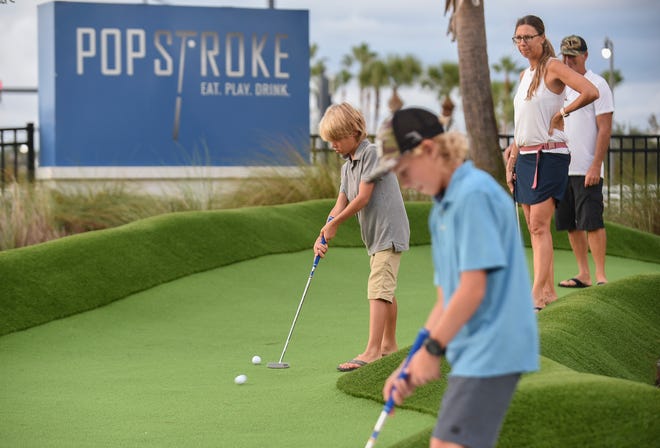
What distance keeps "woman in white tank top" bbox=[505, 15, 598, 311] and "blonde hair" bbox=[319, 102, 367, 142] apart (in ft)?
4.84

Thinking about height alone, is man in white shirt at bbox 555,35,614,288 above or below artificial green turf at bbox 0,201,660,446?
above

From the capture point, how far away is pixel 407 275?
11.3 m

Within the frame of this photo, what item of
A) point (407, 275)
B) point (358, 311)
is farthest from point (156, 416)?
point (407, 275)

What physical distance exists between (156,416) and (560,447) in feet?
7.70

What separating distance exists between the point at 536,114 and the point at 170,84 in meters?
11.8

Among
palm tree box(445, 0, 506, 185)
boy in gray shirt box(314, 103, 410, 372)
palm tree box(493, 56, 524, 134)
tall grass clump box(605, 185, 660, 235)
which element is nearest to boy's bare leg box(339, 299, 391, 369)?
boy in gray shirt box(314, 103, 410, 372)

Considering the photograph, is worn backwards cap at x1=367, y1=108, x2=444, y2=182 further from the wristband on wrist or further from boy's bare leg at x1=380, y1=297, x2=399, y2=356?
boy's bare leg at x1=380, y1=297, x2=399, y2=356

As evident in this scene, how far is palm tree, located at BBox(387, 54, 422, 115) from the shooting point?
87312 mm

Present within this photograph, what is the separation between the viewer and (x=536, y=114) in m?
7.19

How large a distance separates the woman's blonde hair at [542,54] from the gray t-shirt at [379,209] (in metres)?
→ 1.34

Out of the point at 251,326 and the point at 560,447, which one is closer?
the point at 560,447

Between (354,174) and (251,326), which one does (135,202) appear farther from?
(354,174)

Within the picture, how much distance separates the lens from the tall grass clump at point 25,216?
11977 mm

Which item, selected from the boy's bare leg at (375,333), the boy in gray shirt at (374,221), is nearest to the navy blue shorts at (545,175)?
the boy in gray shirt at (374,221)
